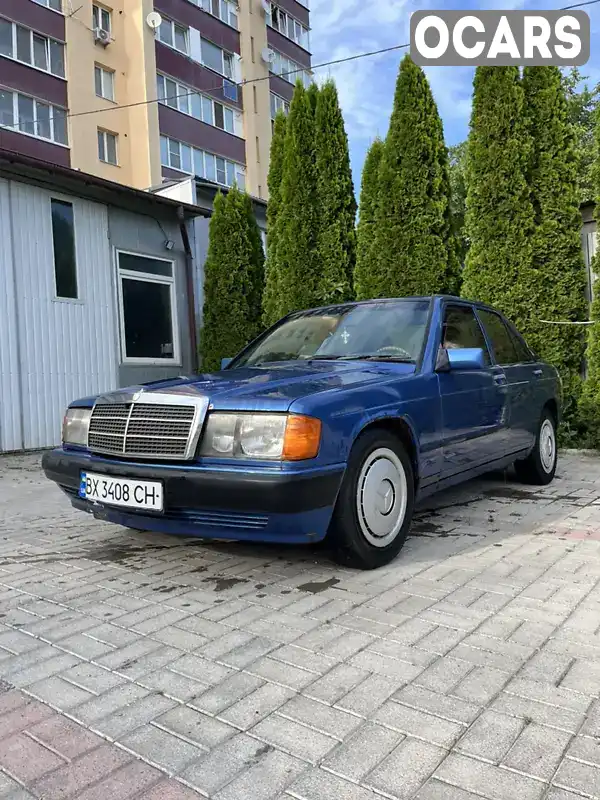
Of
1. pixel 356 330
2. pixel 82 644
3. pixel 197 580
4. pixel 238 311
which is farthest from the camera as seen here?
pixel 238 311

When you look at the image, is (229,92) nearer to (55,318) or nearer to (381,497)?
(55,318)

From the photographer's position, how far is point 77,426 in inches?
146

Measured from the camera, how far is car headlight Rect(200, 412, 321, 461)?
114 inches

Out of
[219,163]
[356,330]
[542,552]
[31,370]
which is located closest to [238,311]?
[31,370]

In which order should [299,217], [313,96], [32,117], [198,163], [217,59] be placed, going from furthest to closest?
[217,59], [198,163], [32,117], [313,96], [299,217]

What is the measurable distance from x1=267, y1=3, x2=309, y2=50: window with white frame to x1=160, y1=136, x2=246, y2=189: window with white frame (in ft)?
26.3

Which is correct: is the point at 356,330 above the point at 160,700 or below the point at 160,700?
above

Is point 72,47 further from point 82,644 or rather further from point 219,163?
point 82,644

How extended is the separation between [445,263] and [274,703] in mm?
7575

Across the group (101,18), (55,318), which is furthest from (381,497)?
(101,18)

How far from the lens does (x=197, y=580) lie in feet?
10.6

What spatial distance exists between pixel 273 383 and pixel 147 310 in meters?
8.30

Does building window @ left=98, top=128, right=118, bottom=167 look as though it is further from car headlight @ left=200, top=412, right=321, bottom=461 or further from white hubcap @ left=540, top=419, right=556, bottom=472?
car headlight @ left=200, top=412, right=321, bottom=461

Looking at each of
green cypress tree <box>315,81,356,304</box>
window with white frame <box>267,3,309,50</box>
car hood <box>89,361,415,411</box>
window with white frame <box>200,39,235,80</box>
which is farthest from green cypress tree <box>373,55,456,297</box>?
window with white frame <box>267,3,309,50</box>
